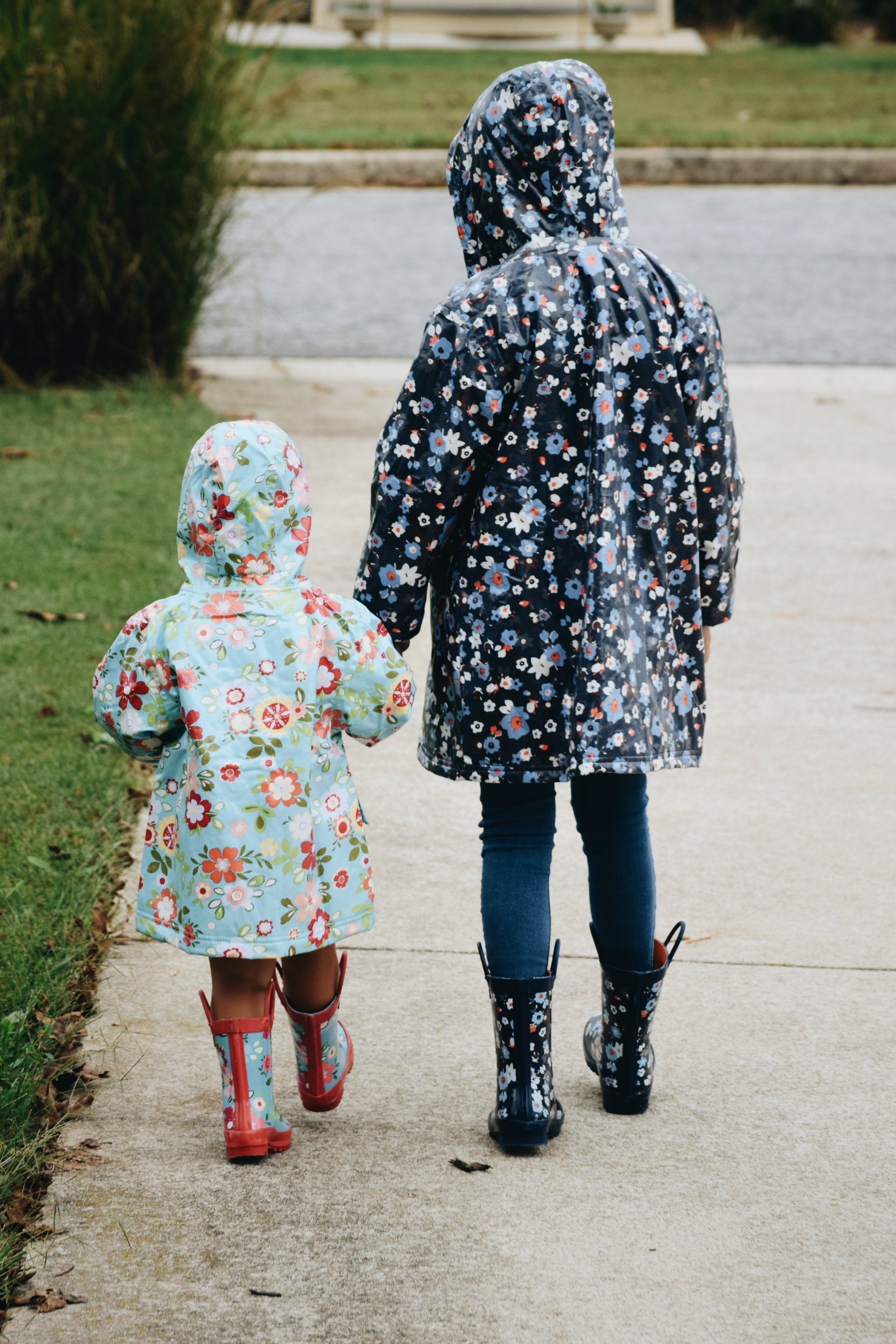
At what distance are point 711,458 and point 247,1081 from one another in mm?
1251

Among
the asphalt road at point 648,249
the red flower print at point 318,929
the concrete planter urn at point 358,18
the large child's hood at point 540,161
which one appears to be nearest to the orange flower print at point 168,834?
the red flower print at point 318,929

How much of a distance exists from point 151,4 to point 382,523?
594cm

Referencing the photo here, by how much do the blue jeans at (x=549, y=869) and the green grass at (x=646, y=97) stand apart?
674 centimetres

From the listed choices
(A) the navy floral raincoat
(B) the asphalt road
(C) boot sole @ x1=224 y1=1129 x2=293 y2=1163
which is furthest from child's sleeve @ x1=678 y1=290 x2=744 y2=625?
(B) the asphalt road

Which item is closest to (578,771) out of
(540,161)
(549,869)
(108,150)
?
(549,869)

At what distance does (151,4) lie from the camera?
756 centimetres

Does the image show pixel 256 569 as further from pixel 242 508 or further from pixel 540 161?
pixel 540 161

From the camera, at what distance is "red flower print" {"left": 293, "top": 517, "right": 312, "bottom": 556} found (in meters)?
2.53

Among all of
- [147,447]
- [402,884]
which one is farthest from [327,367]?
[402,884]

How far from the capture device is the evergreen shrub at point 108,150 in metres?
7.48

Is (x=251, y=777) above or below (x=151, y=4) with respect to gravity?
below

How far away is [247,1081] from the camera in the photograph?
2.59 metres

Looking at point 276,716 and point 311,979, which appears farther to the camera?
point 311,979

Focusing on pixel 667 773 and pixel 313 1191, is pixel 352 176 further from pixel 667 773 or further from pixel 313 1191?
pixel 313 1191
